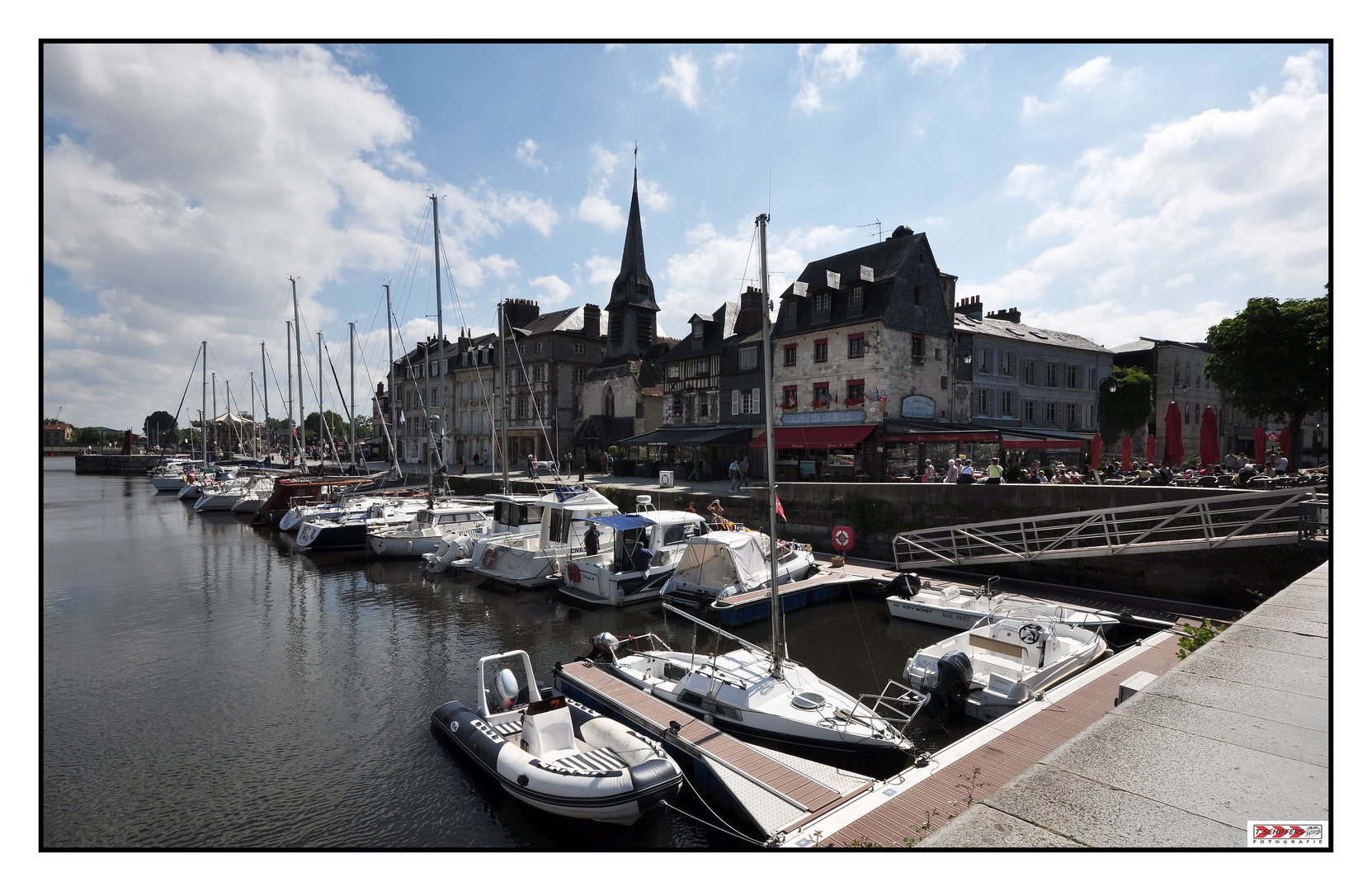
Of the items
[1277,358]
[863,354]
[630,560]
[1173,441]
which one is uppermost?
[863,354]

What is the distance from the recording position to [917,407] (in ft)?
97.8

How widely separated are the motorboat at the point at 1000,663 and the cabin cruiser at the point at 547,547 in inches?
438

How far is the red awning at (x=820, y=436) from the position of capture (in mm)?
28375

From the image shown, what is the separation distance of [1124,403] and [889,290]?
57.8 ft

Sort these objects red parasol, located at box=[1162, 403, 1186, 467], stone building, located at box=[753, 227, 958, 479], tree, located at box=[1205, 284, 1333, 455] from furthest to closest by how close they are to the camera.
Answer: stone building, located at box=[753, 227, 958, 479], tree, located at box=[1205, 284, 1333, 455], red parasol, located at box=[1162, 403, 1186, 467]

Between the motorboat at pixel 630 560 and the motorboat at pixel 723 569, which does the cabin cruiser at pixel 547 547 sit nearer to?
the motorboat at pixel 630 560

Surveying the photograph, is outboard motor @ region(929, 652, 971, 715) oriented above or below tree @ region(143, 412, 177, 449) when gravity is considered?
below

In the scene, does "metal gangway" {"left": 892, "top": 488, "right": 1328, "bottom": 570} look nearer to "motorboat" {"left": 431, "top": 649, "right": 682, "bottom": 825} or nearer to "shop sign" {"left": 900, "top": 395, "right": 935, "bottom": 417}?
"shop sign" {"left": 900, "top": 395, "right": 935, "bottom": 417}

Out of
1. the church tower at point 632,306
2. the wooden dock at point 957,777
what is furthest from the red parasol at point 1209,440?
the church tower at point 632,306

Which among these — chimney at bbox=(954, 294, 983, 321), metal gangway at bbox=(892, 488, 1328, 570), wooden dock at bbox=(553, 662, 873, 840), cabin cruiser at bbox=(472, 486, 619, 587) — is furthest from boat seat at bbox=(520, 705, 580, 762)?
chimney at bbox=(954, 294, 983, 321)

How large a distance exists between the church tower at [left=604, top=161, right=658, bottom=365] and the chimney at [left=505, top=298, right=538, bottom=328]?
8461mm

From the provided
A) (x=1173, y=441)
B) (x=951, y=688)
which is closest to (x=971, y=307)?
(x=1173, y=441)

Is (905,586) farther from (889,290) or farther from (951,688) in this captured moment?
(889,290)

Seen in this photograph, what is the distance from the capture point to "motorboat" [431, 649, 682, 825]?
7.45m
